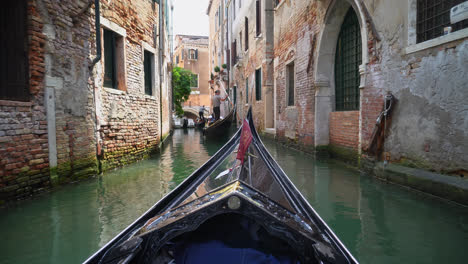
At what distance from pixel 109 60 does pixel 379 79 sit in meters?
4.16

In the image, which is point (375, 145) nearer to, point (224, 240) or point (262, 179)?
point (262, 179)

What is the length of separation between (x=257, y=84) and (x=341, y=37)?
5.60 meters

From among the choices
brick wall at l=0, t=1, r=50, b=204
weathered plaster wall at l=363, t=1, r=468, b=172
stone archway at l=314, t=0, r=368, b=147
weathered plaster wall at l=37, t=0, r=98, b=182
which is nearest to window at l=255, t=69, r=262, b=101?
stone archway at l=314, t=0, r=368, b=147

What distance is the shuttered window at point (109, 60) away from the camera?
15.5 feet

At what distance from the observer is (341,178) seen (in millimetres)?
4012

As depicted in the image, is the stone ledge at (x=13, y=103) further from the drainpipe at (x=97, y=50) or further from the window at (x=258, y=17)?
the window at (x=258, y=17)

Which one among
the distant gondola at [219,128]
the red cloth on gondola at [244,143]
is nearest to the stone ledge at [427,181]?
the red cloth on gondola at [244,143]

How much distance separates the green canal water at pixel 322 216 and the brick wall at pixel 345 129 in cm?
83

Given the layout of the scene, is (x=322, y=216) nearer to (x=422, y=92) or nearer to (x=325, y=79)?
(x=422, y=92)

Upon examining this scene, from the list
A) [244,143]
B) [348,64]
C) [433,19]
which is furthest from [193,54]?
[244,143]

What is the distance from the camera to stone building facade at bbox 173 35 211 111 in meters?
26.2

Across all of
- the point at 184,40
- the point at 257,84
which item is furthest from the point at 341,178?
the point at 184,40

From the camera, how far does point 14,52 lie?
3.06 meters

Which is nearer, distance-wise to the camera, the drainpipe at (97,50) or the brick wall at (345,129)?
the drainpipe at (97,50)
